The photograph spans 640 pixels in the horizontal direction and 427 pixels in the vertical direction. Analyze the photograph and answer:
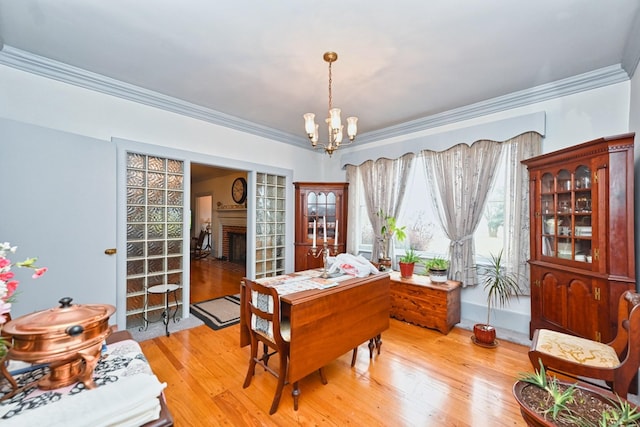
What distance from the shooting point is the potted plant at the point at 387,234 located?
3.70m

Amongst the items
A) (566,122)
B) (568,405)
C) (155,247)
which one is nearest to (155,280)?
(155,247)

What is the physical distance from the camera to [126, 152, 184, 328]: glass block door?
2852mm

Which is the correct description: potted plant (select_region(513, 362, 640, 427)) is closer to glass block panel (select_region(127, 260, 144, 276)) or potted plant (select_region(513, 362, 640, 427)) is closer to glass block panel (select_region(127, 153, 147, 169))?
glass block panel (select_region(127, 260, 144, 276))

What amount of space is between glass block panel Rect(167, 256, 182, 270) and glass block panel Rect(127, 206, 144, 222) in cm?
57

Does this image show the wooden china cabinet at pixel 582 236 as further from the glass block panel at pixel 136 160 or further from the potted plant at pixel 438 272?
the glass block panel at pixel 136 160

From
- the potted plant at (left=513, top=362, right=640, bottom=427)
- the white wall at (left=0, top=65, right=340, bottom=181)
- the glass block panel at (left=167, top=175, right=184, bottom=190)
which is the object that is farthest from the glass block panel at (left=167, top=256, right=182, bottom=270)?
the potted plant at (left=513, top=362, right=640, bottom=427)

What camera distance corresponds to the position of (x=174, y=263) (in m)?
3.18

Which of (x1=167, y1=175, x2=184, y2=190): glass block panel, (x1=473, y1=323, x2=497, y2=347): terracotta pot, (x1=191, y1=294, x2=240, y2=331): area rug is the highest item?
(x1=167, y1=175, x2=184, y2=190): glass block panel

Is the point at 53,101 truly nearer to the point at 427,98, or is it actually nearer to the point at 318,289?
the point at 318,289

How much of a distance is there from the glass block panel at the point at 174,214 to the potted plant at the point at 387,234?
106 inches

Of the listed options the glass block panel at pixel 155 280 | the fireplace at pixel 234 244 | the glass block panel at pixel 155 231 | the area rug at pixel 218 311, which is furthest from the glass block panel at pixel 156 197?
the fireplace at pixel 234 244

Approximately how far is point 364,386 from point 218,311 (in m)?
2.30

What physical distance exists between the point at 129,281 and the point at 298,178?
2736mm

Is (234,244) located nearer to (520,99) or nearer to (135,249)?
(135,249)
